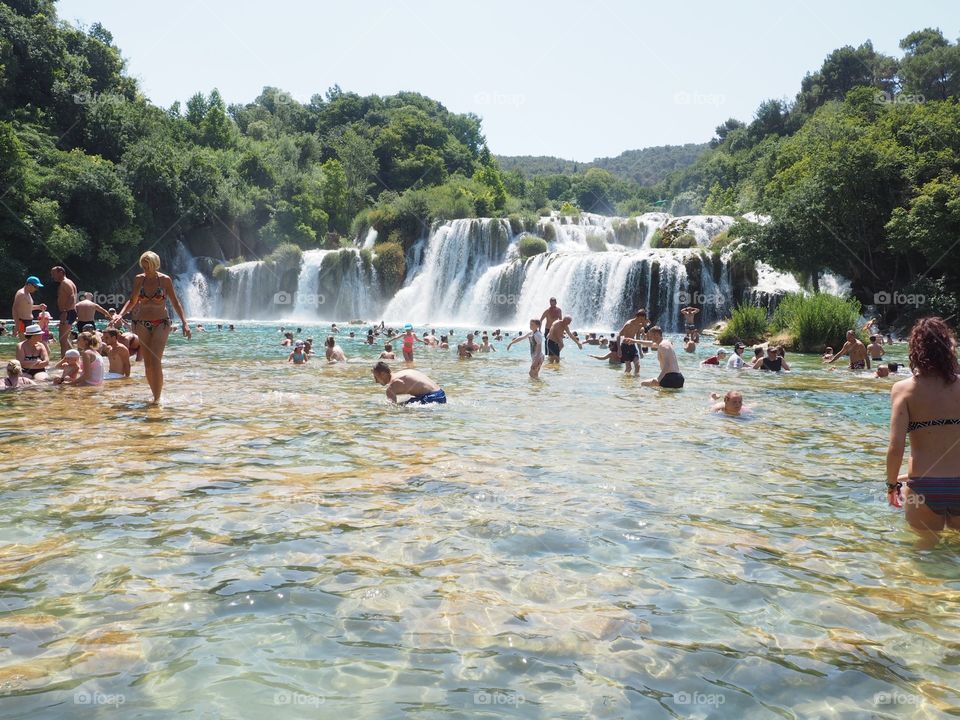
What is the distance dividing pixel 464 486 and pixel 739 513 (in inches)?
88.5

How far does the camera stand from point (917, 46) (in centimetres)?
8069

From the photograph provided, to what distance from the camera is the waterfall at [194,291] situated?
5006 centimetres

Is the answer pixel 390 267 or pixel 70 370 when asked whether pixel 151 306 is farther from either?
pixel 390 267

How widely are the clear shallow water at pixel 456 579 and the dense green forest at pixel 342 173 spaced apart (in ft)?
95.7

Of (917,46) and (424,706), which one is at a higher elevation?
(917,46)

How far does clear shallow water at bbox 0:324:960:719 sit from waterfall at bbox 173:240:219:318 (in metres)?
44.3

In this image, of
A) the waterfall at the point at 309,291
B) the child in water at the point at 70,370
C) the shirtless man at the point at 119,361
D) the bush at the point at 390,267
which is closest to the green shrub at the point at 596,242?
the bush at the point at 390,267

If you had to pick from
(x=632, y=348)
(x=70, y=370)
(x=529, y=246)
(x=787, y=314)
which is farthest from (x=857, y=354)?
(x=529, y=246)

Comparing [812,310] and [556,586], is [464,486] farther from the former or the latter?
[812,310]

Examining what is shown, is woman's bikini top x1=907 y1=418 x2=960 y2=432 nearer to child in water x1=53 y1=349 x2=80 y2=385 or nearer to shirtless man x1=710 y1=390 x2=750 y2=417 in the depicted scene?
shirtless man x1=710 y1=390 x2=750 y2=417

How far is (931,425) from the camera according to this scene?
16.2 feet

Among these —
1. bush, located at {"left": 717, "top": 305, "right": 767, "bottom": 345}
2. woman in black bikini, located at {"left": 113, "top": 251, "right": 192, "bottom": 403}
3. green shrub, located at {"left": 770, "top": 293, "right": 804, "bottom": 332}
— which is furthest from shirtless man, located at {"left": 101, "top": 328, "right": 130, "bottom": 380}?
green shrub, located at {"left": 770, "top": 293, "right": 804, "bottom": 332}

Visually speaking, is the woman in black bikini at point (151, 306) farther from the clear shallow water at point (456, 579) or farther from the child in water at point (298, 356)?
the child in water at point (298, 356)

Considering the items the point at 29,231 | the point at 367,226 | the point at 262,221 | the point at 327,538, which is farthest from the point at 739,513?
the point at 262,221
